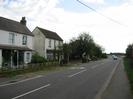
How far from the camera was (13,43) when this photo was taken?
41906mm

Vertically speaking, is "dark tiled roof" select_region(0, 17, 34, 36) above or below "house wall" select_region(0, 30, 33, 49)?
above

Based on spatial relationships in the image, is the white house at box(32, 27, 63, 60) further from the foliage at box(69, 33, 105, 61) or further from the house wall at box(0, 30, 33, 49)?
the foliage at box(69, 33, 105, 61)

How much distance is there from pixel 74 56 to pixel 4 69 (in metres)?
58.1

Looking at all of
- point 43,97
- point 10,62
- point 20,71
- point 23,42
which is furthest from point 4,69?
point 43,97

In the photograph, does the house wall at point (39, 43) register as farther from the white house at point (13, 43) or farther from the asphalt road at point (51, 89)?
the asphalt road at point (51, 89)

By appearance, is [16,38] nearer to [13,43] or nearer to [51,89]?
[13,43]

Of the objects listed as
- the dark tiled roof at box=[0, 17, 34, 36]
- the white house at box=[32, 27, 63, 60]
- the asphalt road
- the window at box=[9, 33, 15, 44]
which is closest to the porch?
the window at box=[9, 33, 15, 44]

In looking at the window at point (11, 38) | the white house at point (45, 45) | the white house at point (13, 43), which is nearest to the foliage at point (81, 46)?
the white house at point (45, 45)

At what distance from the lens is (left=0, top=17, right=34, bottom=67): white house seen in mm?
39062

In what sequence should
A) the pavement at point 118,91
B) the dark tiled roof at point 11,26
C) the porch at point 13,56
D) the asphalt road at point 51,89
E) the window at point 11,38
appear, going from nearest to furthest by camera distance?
the asphalt road at point 51,89 < the pavement at point 118,91 < the porch at point 13,56 < the dark tiled roof at point 11,26 < the window at point 11,38

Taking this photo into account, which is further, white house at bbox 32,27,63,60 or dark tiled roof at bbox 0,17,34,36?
white house at bbox 32,27,63,60

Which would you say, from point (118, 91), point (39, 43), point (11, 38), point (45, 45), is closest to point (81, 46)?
point (39, 43)

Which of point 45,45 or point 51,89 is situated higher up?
point 45,45

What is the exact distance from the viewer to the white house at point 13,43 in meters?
39.1
